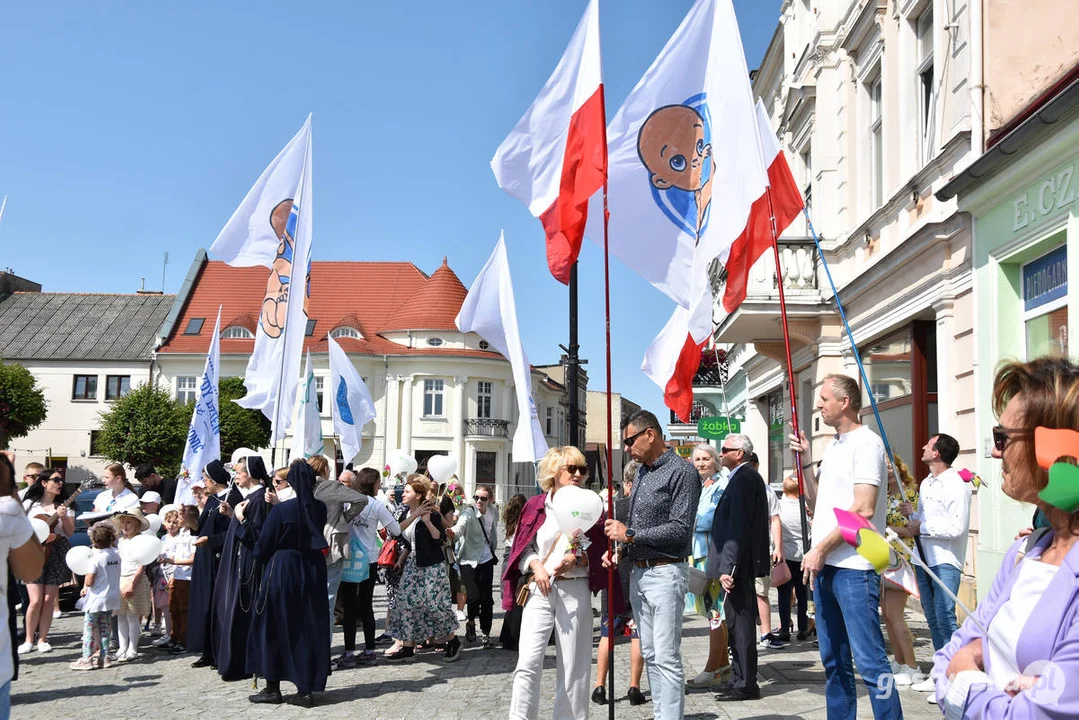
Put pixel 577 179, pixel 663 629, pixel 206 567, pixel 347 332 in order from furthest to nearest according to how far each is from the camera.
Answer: pixel 347 332 < pixel 206 567 < pixel 577 179 < pixel 663 629

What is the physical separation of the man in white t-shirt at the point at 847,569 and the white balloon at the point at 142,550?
6.48 m

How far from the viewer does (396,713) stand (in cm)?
729

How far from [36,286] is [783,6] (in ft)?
206

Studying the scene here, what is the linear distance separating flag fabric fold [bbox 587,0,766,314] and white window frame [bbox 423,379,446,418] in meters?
53.2

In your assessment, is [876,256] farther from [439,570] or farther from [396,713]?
[396,713]

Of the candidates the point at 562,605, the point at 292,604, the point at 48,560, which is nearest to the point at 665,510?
the point at 562,605

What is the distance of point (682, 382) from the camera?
24.1ft

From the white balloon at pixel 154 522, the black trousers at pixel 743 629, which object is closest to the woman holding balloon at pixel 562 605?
the black trousers at pixel 743 629

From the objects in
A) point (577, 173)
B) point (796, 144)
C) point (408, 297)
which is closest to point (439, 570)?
point (577, 173)

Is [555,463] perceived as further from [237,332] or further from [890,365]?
[237,332]

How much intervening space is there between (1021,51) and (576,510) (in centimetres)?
790

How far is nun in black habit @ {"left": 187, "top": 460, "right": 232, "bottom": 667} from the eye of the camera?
961 centimetres

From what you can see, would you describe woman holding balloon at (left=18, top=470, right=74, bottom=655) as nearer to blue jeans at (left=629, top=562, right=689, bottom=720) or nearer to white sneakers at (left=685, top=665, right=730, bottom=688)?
white sneakers at (left=685, top=665, right=730, bottom=688)

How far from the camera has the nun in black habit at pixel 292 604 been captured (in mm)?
7648
